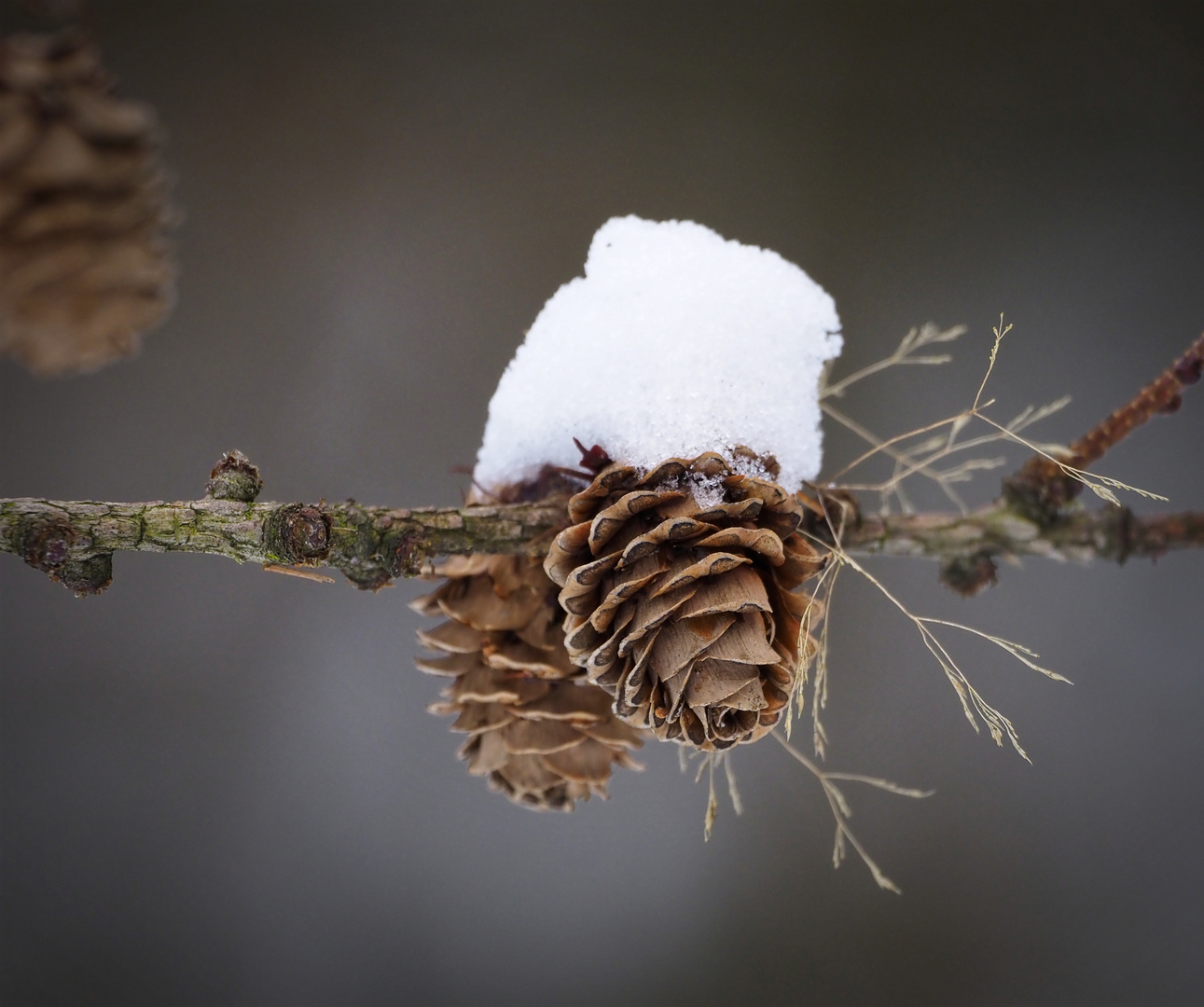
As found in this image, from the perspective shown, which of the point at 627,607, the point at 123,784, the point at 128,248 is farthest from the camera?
the point at 123,784

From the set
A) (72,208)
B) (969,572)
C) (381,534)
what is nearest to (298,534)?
(381,534)

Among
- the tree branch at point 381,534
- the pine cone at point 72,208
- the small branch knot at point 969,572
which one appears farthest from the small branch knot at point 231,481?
the small branch knot at point 969,572

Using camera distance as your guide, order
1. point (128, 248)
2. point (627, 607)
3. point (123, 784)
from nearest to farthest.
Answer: point (128, 248) < point (627, 607) < point (123, 784)

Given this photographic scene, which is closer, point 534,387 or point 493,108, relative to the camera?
point 534,387

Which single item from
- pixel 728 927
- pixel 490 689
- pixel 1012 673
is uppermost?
pixel 1012 673

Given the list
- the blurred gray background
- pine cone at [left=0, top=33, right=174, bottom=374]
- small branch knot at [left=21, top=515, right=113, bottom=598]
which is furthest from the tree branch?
the blurred gray background

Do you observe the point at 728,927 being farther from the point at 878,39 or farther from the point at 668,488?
the point at 878,39

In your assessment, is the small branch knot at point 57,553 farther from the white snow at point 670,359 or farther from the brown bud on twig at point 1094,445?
the brown bud on twig at point 1094,445

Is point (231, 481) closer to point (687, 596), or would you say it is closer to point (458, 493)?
point (687, 596)

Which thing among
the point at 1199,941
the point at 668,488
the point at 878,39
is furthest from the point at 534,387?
the point at 1199,941
